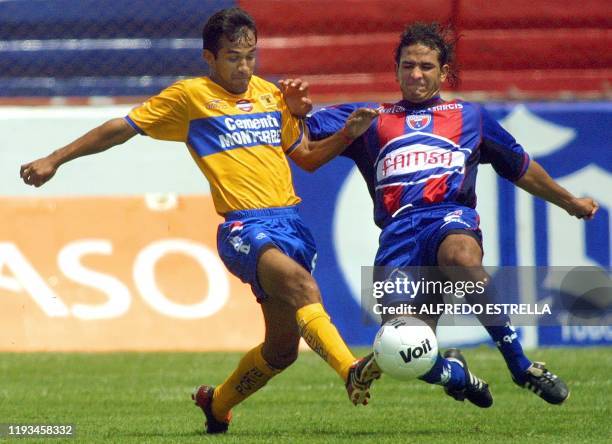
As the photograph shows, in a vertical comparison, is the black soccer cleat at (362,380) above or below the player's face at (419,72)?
below

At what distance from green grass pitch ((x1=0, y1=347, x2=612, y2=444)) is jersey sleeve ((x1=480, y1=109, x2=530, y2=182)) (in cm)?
133

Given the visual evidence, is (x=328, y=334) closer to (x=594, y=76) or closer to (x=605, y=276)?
(x=605, y=276)

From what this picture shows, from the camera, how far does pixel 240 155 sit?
6781 millimetres

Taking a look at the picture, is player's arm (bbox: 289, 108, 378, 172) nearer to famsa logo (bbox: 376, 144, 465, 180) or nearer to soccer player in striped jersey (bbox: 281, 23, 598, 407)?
soccer player in striped jersey (bbox: 281, 23, 598, 407)

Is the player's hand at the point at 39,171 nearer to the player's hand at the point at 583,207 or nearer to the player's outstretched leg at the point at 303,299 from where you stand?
the player's outstretched leg at the point at 303,299

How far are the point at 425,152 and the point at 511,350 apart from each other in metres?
1.08

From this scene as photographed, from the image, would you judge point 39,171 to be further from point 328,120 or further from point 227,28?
point 328,120

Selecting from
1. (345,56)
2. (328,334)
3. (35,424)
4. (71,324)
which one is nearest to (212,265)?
(71,324)

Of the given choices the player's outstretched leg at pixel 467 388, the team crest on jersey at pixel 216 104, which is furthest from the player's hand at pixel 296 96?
the player's outstretched leg at pixel 467 388

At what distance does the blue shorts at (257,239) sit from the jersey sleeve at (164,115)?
1.81 ft

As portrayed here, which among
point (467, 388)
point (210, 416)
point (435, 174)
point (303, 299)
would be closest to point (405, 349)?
point (303, 299)

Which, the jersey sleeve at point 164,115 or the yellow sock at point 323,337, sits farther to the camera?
the jersey sleeve at point 164,115

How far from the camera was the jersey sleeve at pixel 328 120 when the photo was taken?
7.20m

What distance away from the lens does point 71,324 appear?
1062 cm
